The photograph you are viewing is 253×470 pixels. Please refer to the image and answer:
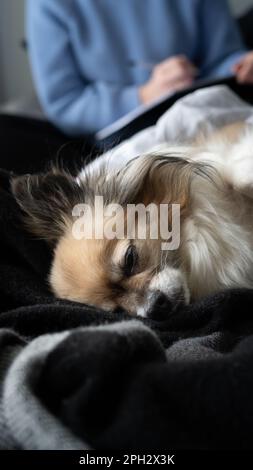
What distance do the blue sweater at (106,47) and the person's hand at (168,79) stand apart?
0.06m

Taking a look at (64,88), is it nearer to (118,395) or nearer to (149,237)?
(149,237)

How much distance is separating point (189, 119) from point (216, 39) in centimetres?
92

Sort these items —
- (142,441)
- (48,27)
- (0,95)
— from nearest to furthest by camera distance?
(142,441) → (48,27) → (0,95)

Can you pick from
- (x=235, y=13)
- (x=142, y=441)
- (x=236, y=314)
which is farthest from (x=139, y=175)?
(x=235, y=13)

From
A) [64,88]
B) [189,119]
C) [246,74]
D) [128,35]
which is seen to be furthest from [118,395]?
[128,35]

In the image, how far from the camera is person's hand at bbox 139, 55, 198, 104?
212cm

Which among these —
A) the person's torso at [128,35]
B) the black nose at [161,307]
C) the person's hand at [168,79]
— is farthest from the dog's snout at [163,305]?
the person's torso at [128,35]

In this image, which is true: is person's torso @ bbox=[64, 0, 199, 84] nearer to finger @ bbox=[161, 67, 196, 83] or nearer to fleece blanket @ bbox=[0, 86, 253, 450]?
finger @ bbox=[161, 67, 196, 83]

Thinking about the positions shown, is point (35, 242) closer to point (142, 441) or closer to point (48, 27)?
point (142, 441)

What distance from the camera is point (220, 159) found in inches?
53.7

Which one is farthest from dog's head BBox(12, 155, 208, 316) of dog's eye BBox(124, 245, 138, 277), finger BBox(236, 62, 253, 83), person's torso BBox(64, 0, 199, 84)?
person's torso BBox(64, 0, 199, 84)

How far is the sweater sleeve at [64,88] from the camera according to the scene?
2.18 m

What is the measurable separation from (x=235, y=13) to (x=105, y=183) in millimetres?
2248

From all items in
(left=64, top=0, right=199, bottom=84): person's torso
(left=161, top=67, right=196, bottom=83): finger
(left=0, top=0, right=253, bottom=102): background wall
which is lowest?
(left=0, top=0, right=253, bottom=102): background wall
